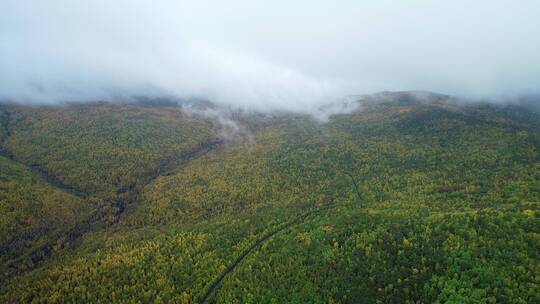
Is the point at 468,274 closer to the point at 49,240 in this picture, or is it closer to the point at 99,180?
the point at 49,240

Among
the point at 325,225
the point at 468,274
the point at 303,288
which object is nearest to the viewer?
the point at 468,274

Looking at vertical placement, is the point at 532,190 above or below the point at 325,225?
above

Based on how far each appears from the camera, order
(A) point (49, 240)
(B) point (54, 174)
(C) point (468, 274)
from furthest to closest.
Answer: (B) point (54, 174) < (A) point (49, 240) < (C) point (468, 274)

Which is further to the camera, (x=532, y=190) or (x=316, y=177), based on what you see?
(x=316, y=177)

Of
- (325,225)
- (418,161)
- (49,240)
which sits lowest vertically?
(49,240)

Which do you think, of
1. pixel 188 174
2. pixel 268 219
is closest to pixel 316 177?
pixel 268 219

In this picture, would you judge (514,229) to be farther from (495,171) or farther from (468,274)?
(495,171)
